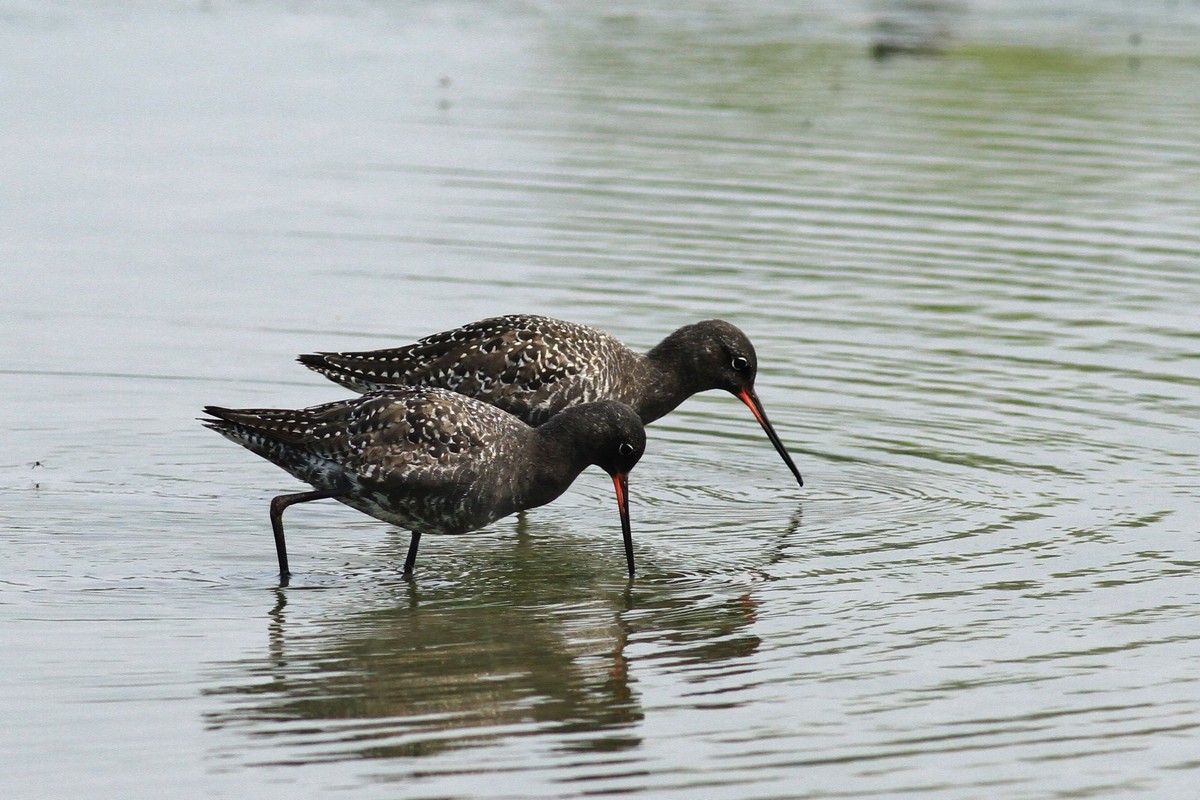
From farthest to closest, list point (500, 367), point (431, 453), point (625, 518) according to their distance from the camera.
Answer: point (500, 367) → point (625, 518) → point (431, 453)

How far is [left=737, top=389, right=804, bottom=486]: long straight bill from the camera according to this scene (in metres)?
12.7

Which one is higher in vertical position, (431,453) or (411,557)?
(431,453)

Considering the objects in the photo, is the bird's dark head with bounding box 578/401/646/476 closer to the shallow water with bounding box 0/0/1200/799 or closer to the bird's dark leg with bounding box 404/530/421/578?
the shallow water with bounding box 0/0/1200/799

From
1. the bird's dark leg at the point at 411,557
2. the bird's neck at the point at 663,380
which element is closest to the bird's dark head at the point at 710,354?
the bird's neck at the point at 663,380

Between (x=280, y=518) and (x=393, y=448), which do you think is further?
(x=280, y=518)

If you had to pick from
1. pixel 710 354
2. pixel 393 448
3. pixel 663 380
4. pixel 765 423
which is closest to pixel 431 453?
pixel 393 448

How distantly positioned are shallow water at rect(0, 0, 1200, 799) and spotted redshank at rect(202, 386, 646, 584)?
1.34ft

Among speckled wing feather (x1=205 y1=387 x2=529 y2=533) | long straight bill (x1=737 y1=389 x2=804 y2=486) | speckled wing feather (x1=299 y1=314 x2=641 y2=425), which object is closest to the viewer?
speckled wing feather (x1=205 y1=387 x2=529 y2=533)

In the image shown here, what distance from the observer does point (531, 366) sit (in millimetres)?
12477

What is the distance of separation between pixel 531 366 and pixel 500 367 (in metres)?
0.19

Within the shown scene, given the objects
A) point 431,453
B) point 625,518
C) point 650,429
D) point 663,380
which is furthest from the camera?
point 650,429

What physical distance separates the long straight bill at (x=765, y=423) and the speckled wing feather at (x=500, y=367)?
1.01 m

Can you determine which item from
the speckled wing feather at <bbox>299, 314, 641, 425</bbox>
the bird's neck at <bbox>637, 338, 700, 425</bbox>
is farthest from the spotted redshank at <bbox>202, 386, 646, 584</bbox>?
the bird's neck at <bbox>637, 338, 700, 425</bbox>

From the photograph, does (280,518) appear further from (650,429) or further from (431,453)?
(650,429)
